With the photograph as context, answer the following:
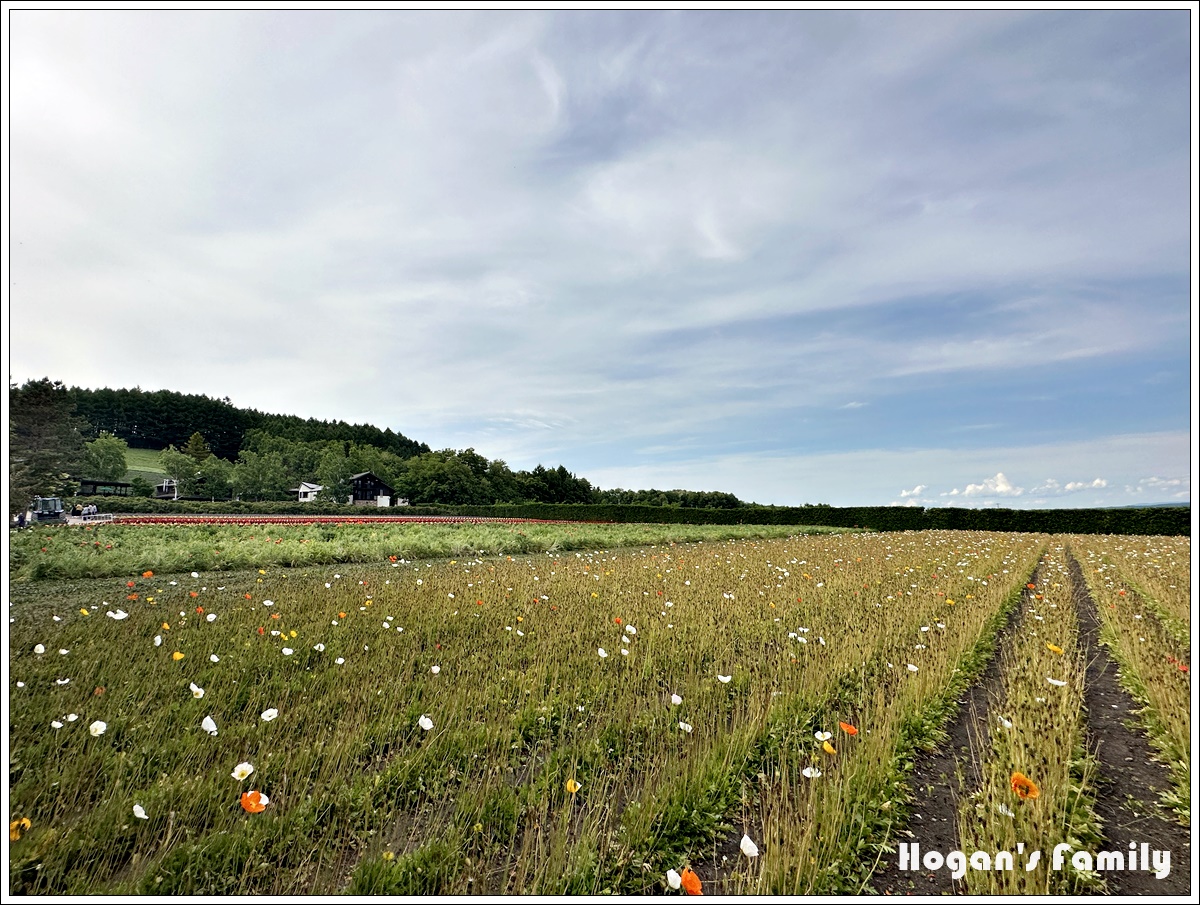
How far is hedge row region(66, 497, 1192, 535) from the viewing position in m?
22.8

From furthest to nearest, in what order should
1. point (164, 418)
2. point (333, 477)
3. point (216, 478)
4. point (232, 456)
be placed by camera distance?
point (333, 477), point (216, 478), point (232, 456), point (164, 418)

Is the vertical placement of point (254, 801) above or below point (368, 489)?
below

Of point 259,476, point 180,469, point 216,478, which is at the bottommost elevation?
point 216,478

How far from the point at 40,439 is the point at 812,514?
4022 cm

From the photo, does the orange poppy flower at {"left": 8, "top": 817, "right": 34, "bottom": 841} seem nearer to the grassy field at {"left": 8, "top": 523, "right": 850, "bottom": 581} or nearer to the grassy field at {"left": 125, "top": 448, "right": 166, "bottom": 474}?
the grassy field at {"left": 8, "top": 523, "right": 850, "bottom": 581}

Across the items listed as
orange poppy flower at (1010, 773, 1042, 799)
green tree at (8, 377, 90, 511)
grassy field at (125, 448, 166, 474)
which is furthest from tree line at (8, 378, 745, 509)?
orange poppy flower at (1010, 773, 1042, 799)

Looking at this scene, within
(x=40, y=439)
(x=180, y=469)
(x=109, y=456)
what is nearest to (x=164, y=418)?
(x=109, y=456)

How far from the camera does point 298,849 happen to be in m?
2.36

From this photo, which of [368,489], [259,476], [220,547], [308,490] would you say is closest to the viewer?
[220,547]

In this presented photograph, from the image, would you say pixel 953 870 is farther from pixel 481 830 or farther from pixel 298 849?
pixel 298 849

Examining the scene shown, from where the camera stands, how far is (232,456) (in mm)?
25266

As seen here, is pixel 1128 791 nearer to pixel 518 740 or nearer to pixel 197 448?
pixel 518 740

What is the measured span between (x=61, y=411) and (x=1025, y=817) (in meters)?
5.86

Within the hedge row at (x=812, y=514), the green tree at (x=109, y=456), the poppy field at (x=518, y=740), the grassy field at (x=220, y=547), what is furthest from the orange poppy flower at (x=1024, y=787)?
the hedge row at (x=812, y=514)
